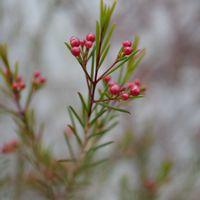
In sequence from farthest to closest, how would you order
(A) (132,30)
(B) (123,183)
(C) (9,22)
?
(A) (132,30)
(C) (9,22)
(B) (123,183)

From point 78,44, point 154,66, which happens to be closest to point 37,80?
point 78,44

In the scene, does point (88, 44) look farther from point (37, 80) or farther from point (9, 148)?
point (9, 148)

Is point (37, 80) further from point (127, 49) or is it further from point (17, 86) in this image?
point (127, 49)

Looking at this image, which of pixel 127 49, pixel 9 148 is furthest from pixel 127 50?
pixel 9 148

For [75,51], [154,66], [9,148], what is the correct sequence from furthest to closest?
[154,66], [9,148], [75,51]

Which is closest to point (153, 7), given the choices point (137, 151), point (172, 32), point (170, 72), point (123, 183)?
point (172, 32)

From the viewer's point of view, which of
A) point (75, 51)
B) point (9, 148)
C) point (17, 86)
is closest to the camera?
point (75, 51)

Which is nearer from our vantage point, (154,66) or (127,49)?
(127,49)

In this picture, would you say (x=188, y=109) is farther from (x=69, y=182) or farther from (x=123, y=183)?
(x=69, y=182)

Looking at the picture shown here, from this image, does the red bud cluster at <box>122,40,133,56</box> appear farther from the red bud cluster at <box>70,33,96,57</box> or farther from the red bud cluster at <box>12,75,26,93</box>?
the red bud cluster at <box>12,75,26,93</box>

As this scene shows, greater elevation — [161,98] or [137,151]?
[161,98]

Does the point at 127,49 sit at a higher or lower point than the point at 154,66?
lower
